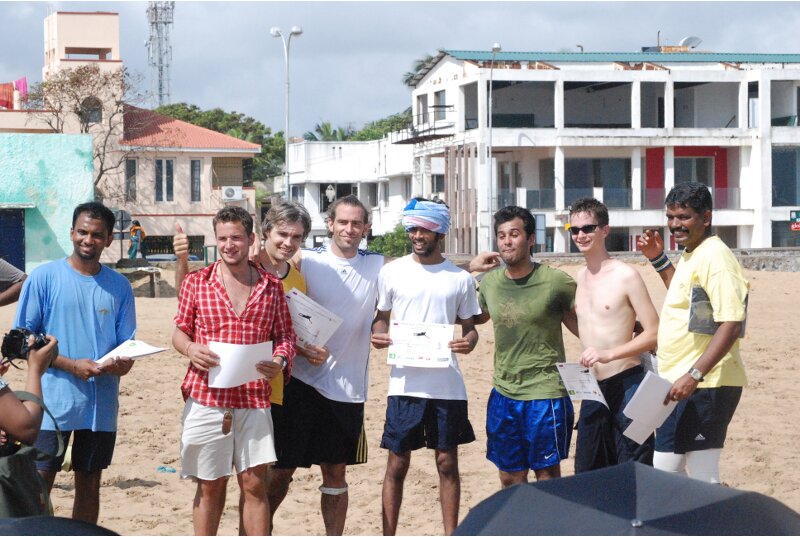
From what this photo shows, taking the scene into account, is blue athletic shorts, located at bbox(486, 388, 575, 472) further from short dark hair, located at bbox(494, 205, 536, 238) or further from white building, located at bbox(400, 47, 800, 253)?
white building, located at bbox(400, 47, 800, 253)

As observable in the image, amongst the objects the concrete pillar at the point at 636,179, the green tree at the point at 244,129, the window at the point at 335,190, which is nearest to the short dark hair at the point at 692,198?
the concrete pillar at the point at 636,179

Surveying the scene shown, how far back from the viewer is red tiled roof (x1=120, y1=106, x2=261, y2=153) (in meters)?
48.1

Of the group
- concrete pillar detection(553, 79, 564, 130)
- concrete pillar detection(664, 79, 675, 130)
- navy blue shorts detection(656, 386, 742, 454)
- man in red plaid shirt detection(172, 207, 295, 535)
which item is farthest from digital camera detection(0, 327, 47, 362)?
concrete pillar detection(664, 79, 675, 130)

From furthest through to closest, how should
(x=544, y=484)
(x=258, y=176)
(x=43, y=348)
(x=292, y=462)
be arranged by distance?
(x=258, y=176) → (x=292, y=462) → (x=43, y=348) → (x=544, y=484)

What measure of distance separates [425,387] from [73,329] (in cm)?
199

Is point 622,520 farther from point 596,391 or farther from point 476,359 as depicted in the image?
point 476,359

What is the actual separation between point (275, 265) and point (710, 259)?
2.43 meters

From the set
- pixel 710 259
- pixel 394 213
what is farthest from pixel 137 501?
pixel 394 213

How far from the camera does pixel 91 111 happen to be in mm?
45562

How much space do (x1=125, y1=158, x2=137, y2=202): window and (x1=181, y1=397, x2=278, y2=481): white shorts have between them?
141 feet

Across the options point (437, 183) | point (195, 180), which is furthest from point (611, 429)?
point (437, 183)

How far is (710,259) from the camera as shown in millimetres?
5586

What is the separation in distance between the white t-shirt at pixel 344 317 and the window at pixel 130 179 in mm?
42284

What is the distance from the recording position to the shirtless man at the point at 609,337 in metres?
5.98
